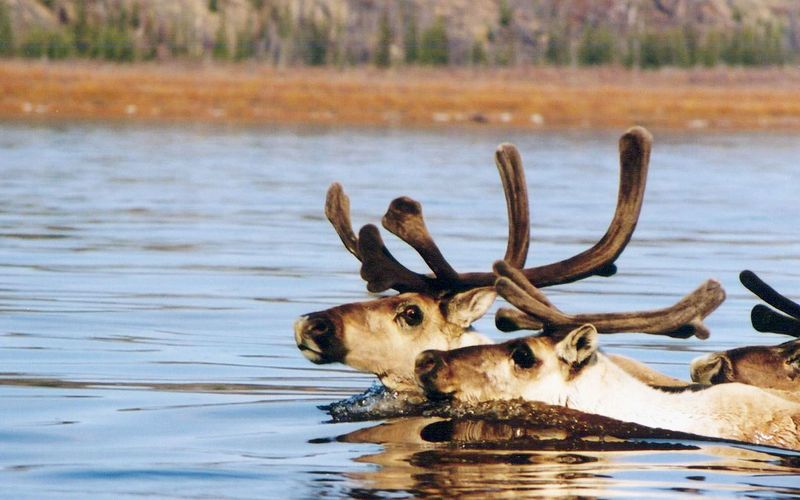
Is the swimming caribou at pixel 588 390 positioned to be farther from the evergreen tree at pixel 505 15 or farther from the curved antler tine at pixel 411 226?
the evergreen tree at pixel 505 15

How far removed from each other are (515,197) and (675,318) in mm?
1298

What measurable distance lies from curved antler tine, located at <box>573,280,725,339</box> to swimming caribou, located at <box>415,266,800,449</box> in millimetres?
214

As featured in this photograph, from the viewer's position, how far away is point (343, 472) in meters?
7.70

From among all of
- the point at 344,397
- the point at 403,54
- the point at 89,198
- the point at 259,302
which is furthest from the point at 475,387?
the point at 403,54

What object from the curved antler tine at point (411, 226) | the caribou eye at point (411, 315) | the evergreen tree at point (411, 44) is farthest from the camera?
the evergreen tree at point (411, 44)

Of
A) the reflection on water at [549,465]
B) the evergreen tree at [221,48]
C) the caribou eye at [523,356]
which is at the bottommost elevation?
the evergreen tree at [221,48]

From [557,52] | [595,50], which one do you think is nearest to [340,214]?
[557,52]

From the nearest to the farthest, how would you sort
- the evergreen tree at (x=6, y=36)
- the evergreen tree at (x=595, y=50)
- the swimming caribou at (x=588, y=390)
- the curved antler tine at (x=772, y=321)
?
the swimming caribou at (x=588, y=390), the curved antler tine at (x=772, y=321), the evergreen tree at (x=6, y=36), the evergreen tree at (x=595, y=50)

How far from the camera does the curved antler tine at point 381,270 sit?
912 centimetres

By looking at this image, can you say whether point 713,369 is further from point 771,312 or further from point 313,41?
point 313,41

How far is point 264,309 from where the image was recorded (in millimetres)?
15062

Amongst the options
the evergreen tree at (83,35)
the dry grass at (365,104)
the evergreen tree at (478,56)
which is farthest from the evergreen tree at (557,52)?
the dry grass at (365,104)

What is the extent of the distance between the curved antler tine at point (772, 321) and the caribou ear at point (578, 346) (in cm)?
180

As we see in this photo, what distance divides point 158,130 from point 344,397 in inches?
2132
